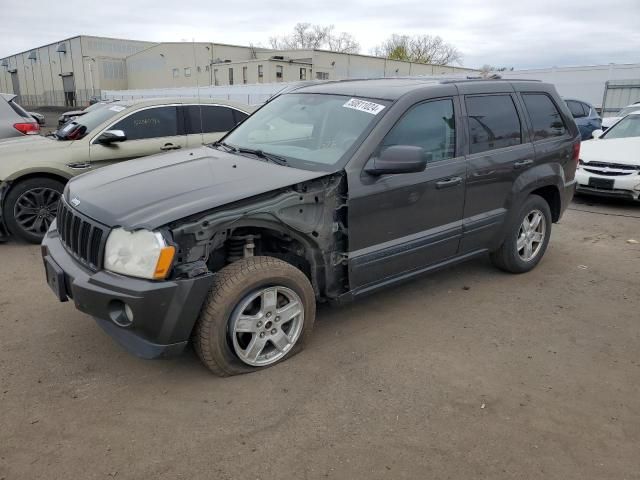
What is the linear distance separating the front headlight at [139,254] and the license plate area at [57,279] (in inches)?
17.5

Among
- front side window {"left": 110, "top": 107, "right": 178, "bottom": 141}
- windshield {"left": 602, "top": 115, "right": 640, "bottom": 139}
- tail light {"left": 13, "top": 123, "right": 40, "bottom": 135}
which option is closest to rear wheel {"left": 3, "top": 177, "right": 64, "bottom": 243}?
front side window {"left": 110, "top": 107, "right": 178, "bottom": 141}

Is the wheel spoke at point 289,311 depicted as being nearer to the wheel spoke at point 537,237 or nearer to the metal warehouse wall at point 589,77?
the wheel spoke at point 537,237

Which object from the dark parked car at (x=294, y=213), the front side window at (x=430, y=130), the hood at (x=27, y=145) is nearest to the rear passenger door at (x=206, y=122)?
the hood at (x=27, y=145)

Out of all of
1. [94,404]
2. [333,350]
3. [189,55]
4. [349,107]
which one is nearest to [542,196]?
[349,107]

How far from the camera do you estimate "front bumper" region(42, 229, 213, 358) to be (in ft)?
9.16

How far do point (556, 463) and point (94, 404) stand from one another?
8.35 ft

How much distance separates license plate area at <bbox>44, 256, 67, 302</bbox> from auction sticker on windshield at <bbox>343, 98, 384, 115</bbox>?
7.67ft

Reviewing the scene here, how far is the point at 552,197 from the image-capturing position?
17.1 feet

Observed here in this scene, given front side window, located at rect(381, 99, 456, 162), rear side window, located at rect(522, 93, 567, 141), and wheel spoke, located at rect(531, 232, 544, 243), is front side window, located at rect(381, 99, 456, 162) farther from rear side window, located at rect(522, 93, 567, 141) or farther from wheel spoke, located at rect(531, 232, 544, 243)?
wheel spoke, located at rect(531, 232, 544, 243)

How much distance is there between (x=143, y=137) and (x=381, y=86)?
376cm

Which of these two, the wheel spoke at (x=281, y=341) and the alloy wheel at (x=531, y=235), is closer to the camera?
the wheel spoke at (x=281, y=341)

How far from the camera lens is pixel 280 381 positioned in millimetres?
3223

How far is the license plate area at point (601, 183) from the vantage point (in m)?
7.82

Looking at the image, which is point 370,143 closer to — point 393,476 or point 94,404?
point 393,476
